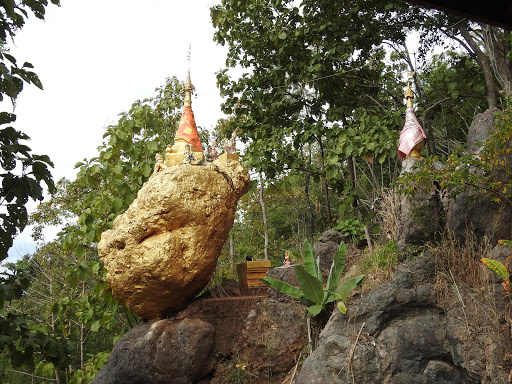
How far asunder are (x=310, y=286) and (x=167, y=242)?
6.58 ft

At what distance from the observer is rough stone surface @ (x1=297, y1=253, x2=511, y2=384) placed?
188 inches

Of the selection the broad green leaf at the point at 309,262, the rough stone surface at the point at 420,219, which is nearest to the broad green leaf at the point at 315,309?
the broad green leaf at the point at 309,262

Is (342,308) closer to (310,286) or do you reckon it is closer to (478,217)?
(310,286)

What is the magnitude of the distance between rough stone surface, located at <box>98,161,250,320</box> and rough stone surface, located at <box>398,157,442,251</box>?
8.32 ft

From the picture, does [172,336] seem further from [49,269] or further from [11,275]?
[49,269]

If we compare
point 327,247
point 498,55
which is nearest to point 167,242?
point 327,247

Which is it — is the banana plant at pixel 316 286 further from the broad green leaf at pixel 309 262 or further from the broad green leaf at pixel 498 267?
the broad green leaf at pixel 498 267

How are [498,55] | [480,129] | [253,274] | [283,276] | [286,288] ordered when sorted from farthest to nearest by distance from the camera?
1. [498,55]
2. [253,274]
3. [283,276]
4. [480,129]
5. [286,288]

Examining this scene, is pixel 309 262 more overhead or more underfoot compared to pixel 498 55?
more underfoot

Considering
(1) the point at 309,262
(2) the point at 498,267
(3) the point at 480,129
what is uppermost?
(3) the point at 480,129

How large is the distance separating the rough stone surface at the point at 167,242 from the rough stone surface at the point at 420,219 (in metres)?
2.54

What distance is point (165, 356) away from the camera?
619cm

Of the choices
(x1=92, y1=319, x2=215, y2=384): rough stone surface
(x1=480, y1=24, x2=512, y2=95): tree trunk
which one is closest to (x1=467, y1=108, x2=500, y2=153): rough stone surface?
(x1=480, y1=24, x2=512, y2=95): tree trunk

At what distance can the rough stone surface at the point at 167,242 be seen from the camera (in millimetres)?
6441
